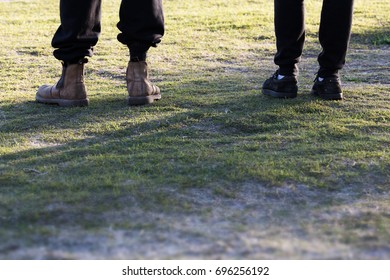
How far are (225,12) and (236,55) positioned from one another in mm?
2754

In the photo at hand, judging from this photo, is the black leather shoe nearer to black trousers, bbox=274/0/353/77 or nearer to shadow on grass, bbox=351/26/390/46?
black trousers, bbox=274/0/353/77

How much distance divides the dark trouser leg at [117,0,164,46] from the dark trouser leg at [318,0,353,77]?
944 mm

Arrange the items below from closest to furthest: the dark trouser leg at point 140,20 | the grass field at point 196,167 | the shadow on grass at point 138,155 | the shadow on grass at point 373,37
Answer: the grass field at point 196,167
the shadow on grass at point 138,155
the dark trouser leg at point 140,20
the shadow on grass at point 373,37

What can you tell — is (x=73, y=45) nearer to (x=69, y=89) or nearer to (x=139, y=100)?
(x=69, y=89)

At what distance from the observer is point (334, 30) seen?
14.2ft

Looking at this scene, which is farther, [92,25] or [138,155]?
[92,25]

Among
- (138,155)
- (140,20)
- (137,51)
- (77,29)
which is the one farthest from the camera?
(137,51)

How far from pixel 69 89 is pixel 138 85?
0.40 m

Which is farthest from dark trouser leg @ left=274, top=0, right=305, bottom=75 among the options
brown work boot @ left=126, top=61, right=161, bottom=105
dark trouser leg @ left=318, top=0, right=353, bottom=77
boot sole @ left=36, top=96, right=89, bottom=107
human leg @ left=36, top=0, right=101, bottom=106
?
boot sole @ left=36, top=96, right=89, bottom=107

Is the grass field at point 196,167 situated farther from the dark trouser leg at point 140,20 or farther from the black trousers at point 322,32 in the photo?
the dark trouser leg at point 140,20

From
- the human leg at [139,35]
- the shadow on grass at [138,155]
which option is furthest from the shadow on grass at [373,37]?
the human leg at [139,35]

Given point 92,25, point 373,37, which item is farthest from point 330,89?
point 373,37

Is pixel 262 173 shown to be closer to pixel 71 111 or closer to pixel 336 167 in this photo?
pixel 336 167

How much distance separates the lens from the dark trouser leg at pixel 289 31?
434 cm
